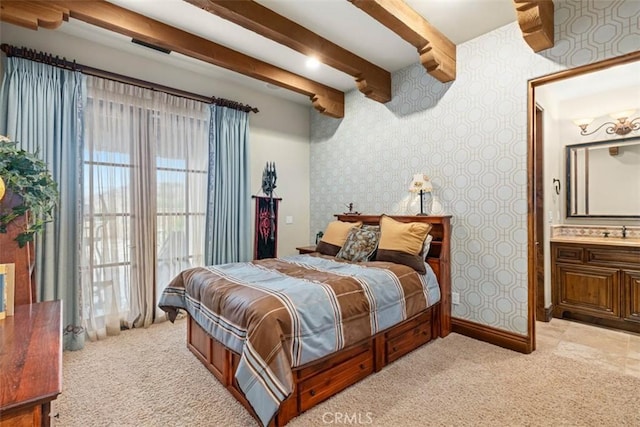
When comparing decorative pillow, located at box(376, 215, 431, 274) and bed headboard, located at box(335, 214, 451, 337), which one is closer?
decorative pillow, located at box(376, 215, 431, 274)

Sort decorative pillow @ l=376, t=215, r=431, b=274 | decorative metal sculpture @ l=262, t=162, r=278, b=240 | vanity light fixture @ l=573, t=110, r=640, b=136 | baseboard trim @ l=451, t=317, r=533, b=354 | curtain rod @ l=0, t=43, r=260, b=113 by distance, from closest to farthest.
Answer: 1. curtain rod @ l=0, t=43, r=260, b=113
2. baseboard trim @ l=451, t=317, r=533, b=354
3. decorative pillow @ l=376, t=215, r=431, b=274
4. vanity light fixture @ l=573, t=110, r=640, b=136
5. decorative metal sculpture @ l=262, t=162, r=278, b=240

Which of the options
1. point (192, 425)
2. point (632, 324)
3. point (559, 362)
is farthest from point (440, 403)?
point (632, 324)

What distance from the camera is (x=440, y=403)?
6.49 feet

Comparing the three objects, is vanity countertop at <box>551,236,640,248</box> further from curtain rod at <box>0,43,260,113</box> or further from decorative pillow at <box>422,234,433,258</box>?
curtain rod at <box>0,43,260,113</box>

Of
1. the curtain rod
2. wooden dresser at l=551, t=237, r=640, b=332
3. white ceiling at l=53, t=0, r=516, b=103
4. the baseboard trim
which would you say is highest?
white ceiling at l=53, t=0, r=516, b=103

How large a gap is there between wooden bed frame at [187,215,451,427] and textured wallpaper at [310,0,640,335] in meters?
0.20

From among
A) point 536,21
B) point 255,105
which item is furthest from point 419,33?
point 255,105

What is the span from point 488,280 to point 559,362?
795 millimetres

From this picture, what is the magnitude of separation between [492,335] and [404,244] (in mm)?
1173

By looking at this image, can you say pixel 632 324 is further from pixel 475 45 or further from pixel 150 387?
pixel 150 387

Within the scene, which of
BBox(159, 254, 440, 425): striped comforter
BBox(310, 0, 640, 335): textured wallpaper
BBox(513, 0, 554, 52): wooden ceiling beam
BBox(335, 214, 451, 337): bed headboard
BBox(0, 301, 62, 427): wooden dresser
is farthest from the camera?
BBox(335, 214, 451, 337): bed headboard

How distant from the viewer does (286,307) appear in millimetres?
1824

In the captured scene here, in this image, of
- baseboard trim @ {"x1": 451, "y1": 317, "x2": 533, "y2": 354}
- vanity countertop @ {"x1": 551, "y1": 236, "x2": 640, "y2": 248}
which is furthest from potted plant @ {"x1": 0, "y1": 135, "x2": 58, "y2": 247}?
vanity countertop @ {"x1": 551, "y1": 236, "x2": 640, "y2": 248}

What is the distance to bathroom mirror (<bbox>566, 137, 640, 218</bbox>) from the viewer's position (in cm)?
345
